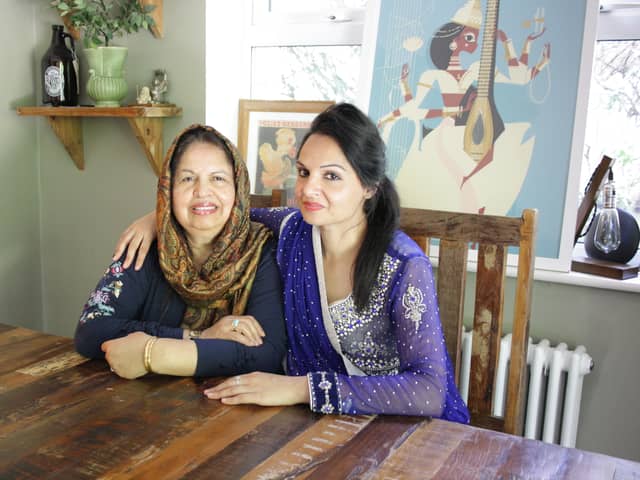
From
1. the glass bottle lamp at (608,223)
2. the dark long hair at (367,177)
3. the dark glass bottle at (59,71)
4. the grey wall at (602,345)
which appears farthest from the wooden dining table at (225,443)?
the dark glass bottle at (59,71)

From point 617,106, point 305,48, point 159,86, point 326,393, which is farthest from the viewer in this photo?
point 305,48

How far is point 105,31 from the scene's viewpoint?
7.63 feet

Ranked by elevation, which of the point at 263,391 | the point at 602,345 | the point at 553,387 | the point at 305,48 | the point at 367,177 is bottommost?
the point at 553,387

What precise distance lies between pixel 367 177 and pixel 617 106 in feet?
3.51

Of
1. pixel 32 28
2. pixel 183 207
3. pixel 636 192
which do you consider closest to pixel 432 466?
pixel 183 207

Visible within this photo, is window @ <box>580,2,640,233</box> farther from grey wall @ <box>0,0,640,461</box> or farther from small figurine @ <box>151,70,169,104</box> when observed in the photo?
small figurine @ <box>151,70,169,104</box>

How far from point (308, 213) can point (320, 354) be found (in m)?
0.34

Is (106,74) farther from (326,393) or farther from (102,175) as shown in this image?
(326,393)

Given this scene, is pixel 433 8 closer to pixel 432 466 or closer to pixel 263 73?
pixel 263 73

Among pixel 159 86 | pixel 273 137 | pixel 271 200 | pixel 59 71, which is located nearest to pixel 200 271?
pixel 271 200

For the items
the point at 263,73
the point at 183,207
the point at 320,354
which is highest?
the point at 263,73

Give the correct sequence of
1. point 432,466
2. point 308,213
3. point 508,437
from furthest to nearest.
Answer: point 308,213
point 508,437
point 432,466

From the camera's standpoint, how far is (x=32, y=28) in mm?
2664

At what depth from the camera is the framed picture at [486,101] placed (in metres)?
1.89
